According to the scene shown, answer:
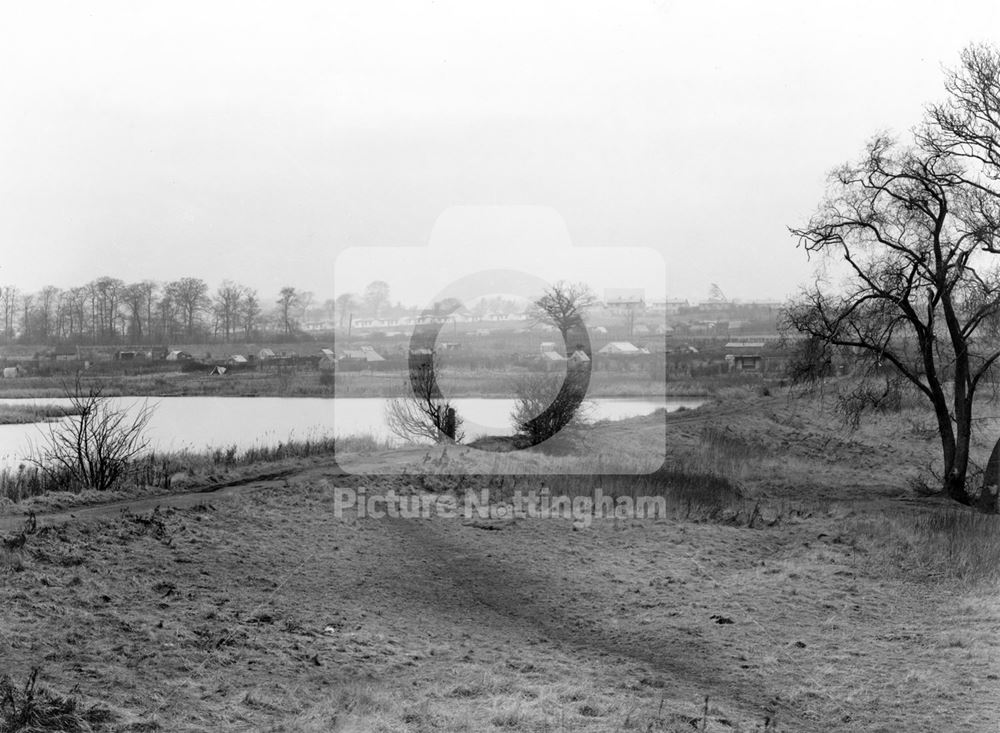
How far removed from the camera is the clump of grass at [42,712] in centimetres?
499

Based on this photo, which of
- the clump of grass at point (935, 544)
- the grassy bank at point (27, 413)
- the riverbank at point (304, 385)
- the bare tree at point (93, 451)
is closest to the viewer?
the clump of grass at point (935, 544)

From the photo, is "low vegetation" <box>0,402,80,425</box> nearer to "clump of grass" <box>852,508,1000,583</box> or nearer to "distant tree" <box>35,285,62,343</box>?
"distant tree" <box>35,285,62,343</box>

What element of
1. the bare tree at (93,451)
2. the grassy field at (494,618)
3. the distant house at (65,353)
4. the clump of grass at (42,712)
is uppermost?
the distant house at (65,353)

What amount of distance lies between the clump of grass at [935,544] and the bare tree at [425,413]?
26.2 ft

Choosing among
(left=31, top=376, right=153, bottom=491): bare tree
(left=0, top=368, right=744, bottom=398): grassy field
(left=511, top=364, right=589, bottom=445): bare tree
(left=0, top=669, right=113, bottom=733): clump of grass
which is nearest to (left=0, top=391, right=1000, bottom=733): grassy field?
(left=0, top=669, right=113, bottom=733): clump of grass

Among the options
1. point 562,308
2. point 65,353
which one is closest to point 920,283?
point 562,308

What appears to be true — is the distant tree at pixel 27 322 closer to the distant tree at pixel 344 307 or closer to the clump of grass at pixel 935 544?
the distant tree at pixel 344 307

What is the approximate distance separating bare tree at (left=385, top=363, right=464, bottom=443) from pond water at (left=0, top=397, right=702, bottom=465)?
820 mm

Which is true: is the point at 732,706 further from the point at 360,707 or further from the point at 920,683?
the point at 360,707

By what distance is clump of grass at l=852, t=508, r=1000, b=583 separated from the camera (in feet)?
34.4

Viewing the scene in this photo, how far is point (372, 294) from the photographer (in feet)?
62.6

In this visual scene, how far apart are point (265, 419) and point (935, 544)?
19978mm

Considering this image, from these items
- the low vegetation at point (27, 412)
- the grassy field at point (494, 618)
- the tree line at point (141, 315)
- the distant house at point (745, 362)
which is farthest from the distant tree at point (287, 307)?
the distant house at point (745, 362)

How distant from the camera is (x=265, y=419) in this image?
85.8 ft
